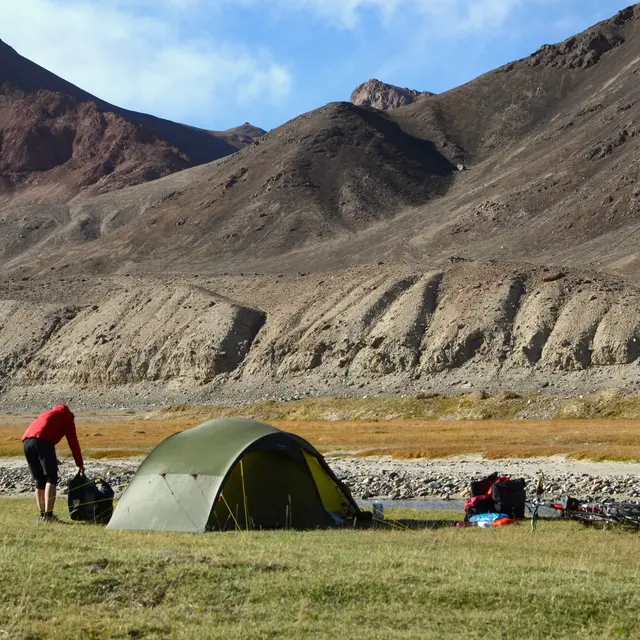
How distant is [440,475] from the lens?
27500 mm

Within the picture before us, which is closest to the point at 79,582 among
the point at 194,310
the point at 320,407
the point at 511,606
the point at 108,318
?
the point at 511,606

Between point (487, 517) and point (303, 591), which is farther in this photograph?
point (487, 517)

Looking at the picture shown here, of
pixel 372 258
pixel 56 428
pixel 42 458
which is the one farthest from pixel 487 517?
pixel 372 258

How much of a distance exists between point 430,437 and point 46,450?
30.0 m

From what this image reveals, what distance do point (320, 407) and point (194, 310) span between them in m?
25.1

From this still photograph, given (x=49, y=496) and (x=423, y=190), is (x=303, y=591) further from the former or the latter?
(x=423, y=190)

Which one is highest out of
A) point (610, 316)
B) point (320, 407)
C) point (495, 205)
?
point (495, 205)

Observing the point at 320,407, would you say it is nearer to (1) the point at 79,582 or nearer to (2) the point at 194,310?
(2) the point at 194,310

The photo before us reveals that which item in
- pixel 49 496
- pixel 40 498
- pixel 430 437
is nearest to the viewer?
pixel 49 496

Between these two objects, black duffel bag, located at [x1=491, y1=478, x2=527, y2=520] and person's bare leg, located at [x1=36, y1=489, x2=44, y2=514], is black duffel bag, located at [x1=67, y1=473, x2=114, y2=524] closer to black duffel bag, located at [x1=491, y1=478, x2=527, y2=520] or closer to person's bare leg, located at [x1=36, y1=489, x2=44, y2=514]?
person's bare leg, located at [x1=36, y1=489, x2=44, y2=514]

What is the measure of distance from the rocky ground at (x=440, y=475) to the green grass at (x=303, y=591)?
9.97 metres

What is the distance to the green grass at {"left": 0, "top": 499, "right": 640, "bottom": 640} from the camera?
856cm

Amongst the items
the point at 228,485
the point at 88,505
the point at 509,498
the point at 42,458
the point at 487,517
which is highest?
the point at 42,458

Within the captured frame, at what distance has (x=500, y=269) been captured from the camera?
240ft
